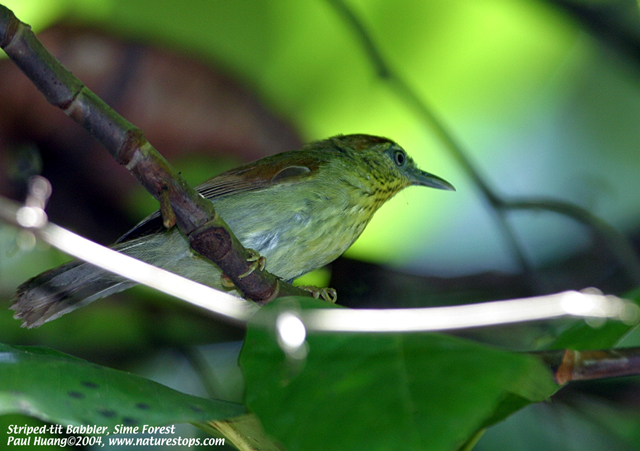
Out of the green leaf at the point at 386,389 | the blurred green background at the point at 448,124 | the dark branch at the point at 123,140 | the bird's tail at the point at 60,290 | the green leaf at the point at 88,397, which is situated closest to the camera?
the green leaf at the point at 386,389

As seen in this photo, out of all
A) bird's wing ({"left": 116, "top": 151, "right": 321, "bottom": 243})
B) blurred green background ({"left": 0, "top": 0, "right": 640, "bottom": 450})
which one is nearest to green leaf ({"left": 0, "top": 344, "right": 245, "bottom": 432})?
bird's wing ({"left": 116, "top": 151, "right": 321, "bottom": 243})

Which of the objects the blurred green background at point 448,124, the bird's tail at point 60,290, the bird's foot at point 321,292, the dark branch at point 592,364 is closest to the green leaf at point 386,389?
the dark branch at point 592,364

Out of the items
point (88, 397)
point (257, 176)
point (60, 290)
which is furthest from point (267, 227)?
point (88, 397)

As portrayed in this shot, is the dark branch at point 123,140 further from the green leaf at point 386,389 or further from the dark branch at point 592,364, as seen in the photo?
the dark branch at point 592,364

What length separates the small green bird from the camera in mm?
2305

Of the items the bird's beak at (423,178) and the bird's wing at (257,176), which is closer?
the bird's wing at (257,176)

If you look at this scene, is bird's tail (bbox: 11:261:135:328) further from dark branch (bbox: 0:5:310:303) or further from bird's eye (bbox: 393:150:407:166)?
bird's eye (bbox: 393:150:407:166)

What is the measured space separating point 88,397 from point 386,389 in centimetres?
62

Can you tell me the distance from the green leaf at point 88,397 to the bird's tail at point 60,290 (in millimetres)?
837

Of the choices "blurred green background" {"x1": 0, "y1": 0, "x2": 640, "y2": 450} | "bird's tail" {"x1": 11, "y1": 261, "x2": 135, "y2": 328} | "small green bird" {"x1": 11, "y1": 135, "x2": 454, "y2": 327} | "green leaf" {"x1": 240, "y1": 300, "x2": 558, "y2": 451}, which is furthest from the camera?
"blurred green background" {"x1": 0, "y1": 0, "x2": 640, "y2": 450}

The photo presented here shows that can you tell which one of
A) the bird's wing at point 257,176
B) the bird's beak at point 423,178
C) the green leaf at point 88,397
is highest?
the bird's beak at point 423,178

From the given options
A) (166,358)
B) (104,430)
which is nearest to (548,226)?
(166,358)

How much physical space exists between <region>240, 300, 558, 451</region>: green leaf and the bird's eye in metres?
1.95

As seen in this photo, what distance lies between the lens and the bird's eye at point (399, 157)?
120 inches
